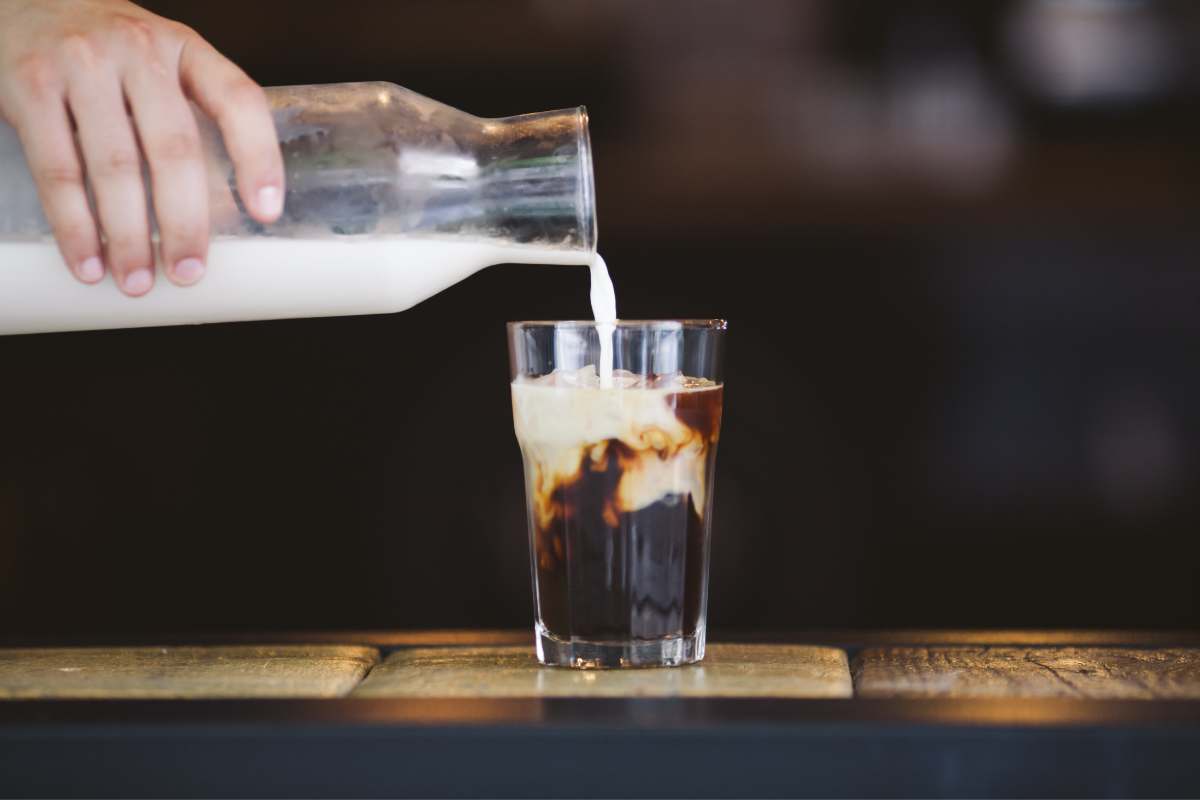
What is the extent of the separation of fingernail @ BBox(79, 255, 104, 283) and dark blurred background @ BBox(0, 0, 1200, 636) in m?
0.66

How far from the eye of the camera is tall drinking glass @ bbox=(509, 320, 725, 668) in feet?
3.04

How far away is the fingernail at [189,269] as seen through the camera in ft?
2.95

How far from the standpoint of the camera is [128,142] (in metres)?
0.89

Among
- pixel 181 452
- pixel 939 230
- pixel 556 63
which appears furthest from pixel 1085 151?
pixel 181 452

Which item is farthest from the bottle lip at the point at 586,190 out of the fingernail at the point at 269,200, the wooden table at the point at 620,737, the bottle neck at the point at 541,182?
the wooden table at the point at 620,737

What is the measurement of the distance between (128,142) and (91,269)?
0.29 feet

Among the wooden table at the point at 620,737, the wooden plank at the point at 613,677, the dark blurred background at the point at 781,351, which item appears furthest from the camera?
the dark blurred background at the point at 781,351

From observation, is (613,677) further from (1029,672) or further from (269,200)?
(269,200)

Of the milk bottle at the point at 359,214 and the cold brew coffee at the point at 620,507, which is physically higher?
the milk bottle at the point at 359,214

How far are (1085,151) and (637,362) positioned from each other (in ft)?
2.66

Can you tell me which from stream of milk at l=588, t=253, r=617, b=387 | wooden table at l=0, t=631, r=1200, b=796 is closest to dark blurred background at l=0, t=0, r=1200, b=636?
stream of milk at l=588, t=253, r=617, b=387

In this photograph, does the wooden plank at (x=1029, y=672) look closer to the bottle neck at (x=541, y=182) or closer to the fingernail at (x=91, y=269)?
the bottle neck at (x=541, y=182)

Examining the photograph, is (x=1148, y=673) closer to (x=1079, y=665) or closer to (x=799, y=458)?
(x=1079, y=665)

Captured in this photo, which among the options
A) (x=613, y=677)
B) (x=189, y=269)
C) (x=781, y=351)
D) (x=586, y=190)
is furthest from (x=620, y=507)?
(x=781, y=351)
